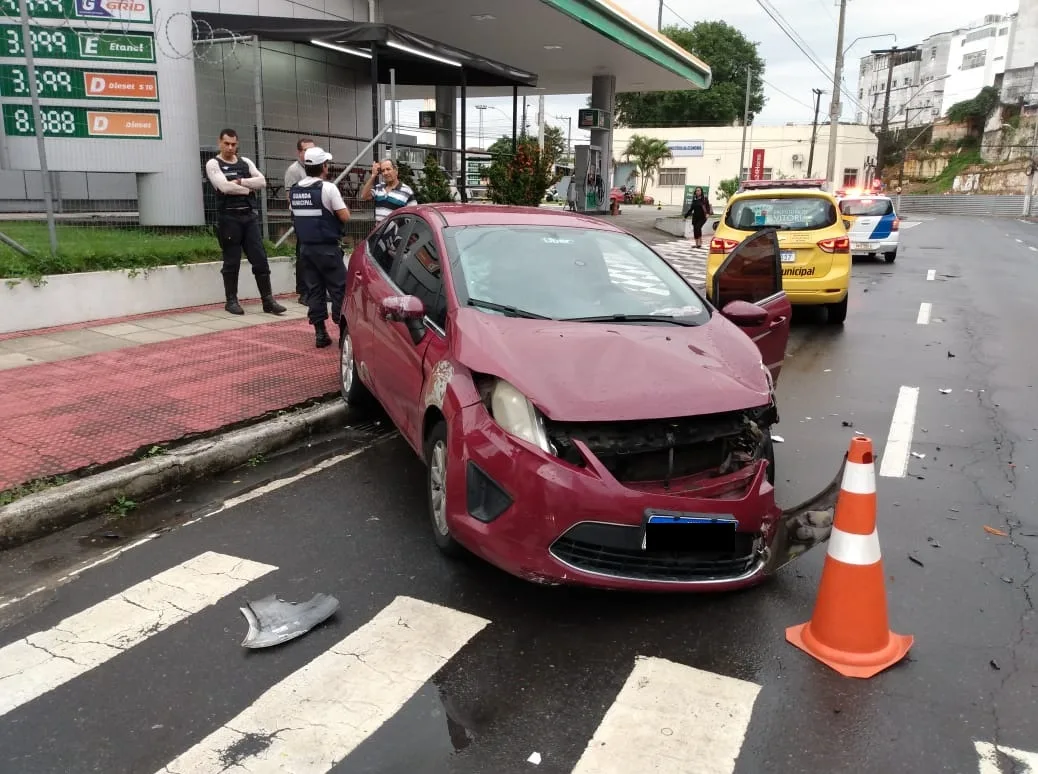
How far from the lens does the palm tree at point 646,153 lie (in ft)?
205

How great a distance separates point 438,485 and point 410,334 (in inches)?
39.0

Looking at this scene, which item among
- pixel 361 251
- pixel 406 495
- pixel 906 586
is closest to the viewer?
pixel 906 586

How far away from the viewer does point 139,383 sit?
21.1 feet

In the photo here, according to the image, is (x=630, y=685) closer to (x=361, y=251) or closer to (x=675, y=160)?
(x=361, y=251)

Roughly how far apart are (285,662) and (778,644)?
6.58ft

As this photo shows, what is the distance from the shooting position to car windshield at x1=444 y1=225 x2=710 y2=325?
14.4 feet

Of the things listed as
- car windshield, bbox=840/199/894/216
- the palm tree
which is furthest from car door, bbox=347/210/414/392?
the palm tree

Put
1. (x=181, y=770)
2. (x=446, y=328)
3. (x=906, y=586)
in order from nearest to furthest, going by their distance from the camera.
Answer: (x=181, y=770) → (x=906, y=586) → (x=446, y=328)

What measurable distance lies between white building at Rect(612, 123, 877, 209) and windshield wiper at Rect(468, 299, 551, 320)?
62.9 meters

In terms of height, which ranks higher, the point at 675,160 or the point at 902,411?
the point at 675,160

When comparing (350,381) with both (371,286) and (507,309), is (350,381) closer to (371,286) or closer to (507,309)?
(371,286)

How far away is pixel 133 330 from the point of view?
8.28 metres

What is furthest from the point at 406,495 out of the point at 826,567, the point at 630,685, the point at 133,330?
the point at 133,330

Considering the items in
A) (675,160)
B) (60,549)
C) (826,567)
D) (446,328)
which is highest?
(675,160)
